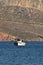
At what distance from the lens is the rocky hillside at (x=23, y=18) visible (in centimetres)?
10299

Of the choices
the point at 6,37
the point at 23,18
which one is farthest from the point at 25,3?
the point at 6,37

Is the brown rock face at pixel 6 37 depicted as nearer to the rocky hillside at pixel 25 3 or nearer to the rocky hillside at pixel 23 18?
the rocky hillside at pixel 23 18

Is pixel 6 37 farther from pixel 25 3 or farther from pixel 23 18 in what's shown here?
pixel 25 3

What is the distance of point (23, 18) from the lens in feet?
369

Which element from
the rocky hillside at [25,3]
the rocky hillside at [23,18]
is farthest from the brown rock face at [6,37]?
the rocky hillside at [25,3]

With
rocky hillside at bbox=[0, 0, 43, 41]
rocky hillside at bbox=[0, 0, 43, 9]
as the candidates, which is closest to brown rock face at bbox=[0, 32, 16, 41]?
rocky hillside at bbox=[0, 0, 43, 41]

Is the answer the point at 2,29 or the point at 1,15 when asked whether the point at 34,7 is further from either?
the point at 2,29

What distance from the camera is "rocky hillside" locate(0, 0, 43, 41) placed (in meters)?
103

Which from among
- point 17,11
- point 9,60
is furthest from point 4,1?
point 9,60

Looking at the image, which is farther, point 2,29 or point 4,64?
point 2,29

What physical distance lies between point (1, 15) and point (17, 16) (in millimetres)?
3781

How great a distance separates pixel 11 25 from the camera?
108 meters

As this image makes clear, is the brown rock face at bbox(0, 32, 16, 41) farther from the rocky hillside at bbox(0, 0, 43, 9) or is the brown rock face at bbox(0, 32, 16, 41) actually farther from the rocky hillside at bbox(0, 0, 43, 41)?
the rocky hillside at bbox(0, 0, 43, 9)

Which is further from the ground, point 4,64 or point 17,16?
point 4,64
